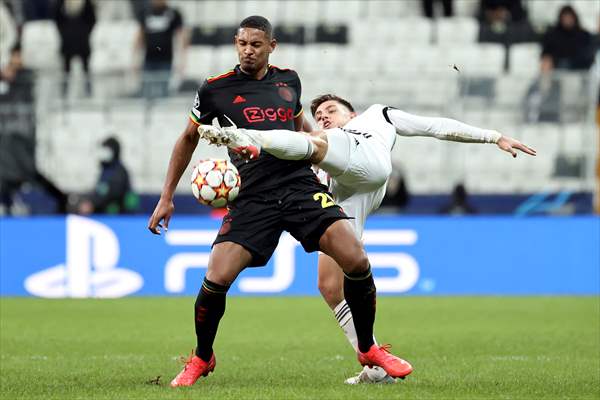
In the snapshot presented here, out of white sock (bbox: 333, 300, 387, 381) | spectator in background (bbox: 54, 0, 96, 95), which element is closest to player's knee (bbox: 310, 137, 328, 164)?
white sock (bbox: 333, 300, 387, 381)

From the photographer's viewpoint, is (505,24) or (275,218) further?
(505,24)

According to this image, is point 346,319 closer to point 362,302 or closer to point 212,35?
point 362,302

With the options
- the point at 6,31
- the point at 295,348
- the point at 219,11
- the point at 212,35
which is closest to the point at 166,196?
the point at 295,348

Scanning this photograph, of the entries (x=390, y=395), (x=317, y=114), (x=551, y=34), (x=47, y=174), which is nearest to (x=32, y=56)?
(x=47, y=174)

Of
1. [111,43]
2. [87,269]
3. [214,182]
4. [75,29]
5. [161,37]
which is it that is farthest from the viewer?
[111,43]

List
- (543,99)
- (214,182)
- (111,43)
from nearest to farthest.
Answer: (214,182)
(543,99)
(111,43)

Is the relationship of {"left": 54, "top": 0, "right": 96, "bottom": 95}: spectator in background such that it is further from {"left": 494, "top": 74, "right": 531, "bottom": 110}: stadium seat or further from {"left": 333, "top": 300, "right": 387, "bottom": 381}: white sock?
{"left": 333, "top": 300, "right": 387, "bottom": 381}: white sock

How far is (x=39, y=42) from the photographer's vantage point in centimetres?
2119

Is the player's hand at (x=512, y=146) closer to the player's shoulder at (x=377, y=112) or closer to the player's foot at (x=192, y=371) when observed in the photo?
the player's shoulder at (x=377, y=112)

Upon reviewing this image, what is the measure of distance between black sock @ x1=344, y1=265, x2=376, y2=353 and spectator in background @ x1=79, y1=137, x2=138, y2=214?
9766 mm

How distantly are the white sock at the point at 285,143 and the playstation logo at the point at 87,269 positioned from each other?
28.7 ft

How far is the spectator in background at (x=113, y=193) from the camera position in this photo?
16234mm

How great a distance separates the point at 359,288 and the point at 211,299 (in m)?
0.85

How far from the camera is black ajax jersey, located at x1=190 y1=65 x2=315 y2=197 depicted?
6668 millimetres
